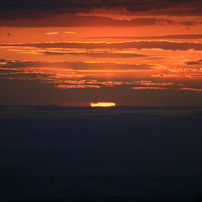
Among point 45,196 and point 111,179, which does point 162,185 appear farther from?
point 45,196

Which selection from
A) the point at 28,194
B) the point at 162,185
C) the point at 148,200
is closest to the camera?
the point at 148,200

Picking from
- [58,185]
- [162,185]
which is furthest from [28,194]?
[162,185]

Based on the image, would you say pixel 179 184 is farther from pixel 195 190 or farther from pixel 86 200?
pixel 86 200

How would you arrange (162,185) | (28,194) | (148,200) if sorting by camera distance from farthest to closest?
(162,185)
(28,194)
(148,200)

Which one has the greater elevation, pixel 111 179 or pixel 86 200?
pixel 111 179

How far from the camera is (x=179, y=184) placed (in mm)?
187250

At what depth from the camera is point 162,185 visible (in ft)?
625

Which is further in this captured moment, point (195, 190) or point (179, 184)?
point (179, 184)

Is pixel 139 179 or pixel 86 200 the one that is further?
pixel 139 179

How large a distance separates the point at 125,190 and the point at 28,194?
112 ft

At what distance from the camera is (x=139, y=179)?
197375 mm

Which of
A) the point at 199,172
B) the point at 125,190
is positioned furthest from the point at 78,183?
the point at 199,172

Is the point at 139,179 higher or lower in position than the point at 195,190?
higher

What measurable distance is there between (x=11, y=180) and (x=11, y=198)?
1007 inches
